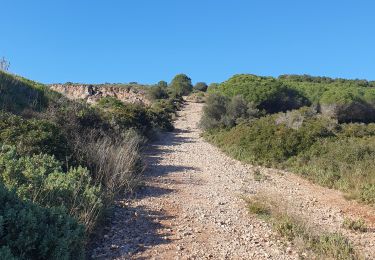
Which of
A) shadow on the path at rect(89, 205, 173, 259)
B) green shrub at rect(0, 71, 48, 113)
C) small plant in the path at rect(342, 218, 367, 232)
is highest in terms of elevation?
green shrub at rect(0, 71, 48, 113)

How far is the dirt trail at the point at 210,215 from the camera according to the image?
557cm

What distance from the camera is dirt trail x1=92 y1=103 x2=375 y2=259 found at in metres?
5.57

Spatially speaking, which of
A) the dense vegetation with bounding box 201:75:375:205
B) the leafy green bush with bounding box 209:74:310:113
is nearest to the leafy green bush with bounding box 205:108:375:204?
the dense vegetation with bounding box 201:75:375:205

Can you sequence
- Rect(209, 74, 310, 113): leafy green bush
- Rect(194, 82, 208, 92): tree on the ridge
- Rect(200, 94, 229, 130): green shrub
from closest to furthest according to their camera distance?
Rect(200, 94, 229, 130): green shrub → Rect(209, 74, 310, 113): leafy green bush → Rect(194, 82, 208, 92): tree on the ridge

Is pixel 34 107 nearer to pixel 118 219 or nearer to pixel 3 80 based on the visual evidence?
pixel 3 80

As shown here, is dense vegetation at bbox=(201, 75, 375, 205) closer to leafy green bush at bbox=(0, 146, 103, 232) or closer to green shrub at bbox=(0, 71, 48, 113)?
leafy green bush at bbox=(0, 146, 103, 232)

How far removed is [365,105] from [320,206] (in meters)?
20.4

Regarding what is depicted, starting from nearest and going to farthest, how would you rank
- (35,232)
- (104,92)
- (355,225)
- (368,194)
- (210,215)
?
(35,232), (355,225), (210,215), (368,194), (104,92)

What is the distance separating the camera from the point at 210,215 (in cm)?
721

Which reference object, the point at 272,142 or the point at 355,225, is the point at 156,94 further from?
the point at 355,225

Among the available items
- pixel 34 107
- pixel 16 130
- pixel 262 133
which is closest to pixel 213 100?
pixel 262 133

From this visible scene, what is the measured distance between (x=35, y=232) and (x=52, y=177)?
7.51 feet

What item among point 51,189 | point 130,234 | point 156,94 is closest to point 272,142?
point 130,234

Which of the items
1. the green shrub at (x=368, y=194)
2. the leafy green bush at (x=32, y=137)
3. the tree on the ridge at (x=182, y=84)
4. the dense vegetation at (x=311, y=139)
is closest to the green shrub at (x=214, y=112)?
the dense vegetation at (x=311, y=139)
